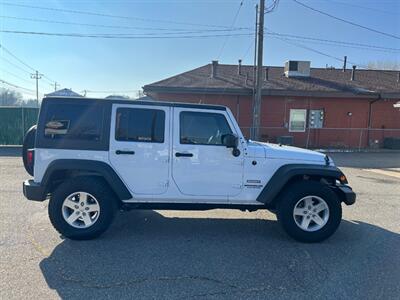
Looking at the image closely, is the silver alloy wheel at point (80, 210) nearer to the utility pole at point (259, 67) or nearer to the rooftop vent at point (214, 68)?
the utility pole at point (259, 67)

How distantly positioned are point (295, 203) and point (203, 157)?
1.49 metres

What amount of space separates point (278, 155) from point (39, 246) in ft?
11.5

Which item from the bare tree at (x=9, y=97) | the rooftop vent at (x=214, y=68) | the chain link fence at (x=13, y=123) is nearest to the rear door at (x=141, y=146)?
the chain link fence at (x=13, y=123)

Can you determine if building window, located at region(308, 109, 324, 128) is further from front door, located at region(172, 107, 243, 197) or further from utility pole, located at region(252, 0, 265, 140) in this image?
front door, located at region(172, 107, 243, 197)

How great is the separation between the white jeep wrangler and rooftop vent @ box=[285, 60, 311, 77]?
1944 centimetres

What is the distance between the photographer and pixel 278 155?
4820mm

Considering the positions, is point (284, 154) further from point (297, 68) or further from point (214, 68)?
point (297, 68)

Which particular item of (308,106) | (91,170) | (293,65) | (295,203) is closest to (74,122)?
(91,170)

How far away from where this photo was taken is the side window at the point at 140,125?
469cm

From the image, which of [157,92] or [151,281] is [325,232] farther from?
[157,92]

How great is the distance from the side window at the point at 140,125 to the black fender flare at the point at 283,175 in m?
1.67

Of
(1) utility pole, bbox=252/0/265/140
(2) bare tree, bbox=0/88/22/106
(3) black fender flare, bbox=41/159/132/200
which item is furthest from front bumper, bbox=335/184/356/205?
(2) bare tree, bbox=0/88/22/106

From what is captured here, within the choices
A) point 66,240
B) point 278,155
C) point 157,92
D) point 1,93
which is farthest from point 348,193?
point 1,93

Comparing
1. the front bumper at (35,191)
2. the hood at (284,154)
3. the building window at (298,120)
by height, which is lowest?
the front bumper at (35,191)
